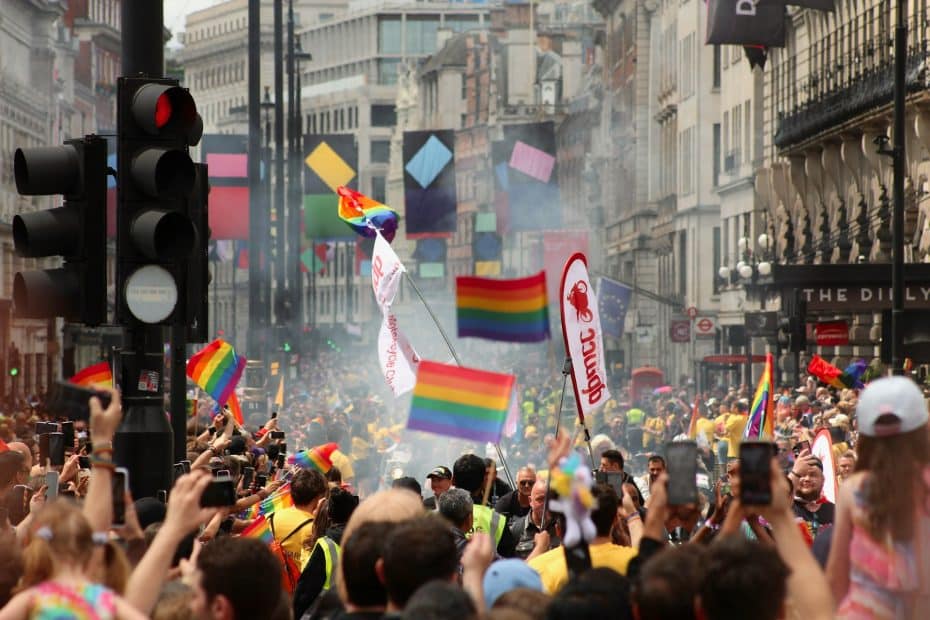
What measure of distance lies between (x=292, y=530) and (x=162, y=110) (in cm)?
201

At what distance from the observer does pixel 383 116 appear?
185625 mm

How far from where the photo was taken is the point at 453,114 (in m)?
157

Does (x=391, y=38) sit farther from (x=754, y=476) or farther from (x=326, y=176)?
(x=754, y=476)

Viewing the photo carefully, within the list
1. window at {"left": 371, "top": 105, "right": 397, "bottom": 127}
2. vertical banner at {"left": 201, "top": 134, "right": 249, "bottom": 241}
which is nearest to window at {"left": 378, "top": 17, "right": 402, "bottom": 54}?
window at {"left": 371, "top": 105, "right": 397, "bottom": 127}

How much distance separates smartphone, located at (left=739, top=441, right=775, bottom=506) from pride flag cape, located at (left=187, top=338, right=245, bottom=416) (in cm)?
1375

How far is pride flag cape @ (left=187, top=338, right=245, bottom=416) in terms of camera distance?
1975 centimetres

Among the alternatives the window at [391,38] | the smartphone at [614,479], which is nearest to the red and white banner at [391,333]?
the smartphone at [614,479]

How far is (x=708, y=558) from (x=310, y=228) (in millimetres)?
40032

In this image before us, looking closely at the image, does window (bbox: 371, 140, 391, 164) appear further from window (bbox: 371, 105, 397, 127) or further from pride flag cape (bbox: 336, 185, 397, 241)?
pride flag cape (bbox: 336, 185, 397, 241)

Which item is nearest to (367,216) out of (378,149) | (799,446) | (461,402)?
(799,446)

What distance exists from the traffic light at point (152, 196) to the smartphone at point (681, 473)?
398 cm

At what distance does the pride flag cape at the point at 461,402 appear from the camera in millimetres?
8836

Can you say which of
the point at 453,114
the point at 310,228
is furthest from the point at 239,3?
the point at 310,228

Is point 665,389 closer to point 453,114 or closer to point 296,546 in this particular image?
point 296,546
